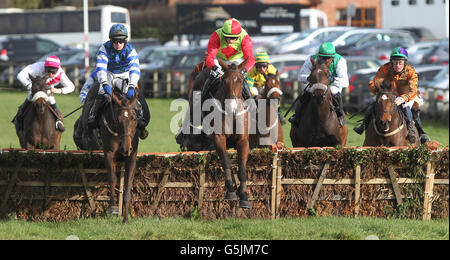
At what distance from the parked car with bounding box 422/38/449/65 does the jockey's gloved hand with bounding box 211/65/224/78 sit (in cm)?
2184

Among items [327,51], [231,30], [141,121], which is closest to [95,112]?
[141,121]

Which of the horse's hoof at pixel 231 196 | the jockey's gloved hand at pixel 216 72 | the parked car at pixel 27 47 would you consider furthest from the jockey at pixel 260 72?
the parked car at pixel 27 47

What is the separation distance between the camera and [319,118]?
1223cm

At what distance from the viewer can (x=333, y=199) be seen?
11.7 metres

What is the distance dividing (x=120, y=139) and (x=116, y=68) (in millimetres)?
1185

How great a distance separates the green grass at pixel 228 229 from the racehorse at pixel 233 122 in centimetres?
48

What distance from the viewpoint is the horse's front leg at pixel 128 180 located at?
10898 mm

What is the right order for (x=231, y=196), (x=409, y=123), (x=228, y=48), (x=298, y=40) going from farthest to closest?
(x=298, y=40) < (x=409, y=123) < (x=228, y=48) < (x=231, y=196)

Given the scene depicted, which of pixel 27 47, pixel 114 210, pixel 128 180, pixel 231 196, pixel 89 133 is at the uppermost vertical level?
pixel 27 47

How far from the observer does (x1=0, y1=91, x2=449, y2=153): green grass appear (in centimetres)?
1916

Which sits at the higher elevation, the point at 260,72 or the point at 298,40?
the point at 298,40

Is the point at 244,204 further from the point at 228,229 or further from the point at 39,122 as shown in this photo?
the point at 39,122

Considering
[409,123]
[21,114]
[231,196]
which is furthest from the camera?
[21,114]

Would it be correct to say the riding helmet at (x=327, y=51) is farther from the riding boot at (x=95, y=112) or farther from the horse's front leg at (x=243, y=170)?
the riding boot at (x=95, y=112)
